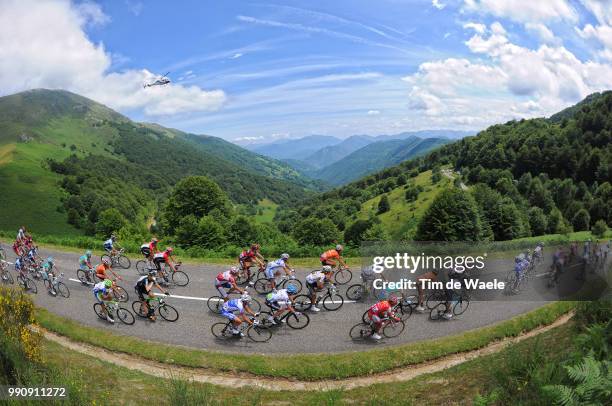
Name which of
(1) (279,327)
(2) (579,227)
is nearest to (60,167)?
(1) (279,327)

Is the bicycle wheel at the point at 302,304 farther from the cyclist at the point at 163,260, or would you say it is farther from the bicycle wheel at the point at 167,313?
the cyclist at the point at 163,260

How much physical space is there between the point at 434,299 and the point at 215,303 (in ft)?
34.8

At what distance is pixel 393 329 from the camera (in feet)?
51.7

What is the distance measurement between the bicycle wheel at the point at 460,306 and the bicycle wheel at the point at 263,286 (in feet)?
30.1

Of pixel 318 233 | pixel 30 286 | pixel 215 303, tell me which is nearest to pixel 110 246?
pixel 30 286

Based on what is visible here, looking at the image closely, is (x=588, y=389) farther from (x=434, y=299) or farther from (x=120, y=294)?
(x=120, y=294)

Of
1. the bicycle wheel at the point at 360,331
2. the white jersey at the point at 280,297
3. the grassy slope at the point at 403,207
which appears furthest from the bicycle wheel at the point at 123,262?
the grassy slope at the point at 403,207

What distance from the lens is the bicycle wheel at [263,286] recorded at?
20.3 meters

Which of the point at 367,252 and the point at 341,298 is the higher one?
the point at 367,252

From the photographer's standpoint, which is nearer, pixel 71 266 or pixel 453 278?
pixel 453 278

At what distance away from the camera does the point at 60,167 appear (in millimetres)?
159250

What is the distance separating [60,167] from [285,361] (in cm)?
17940

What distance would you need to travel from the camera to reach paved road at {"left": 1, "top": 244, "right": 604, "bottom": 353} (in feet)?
49.6

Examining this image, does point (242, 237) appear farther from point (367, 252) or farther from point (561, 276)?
point (561, 276)
